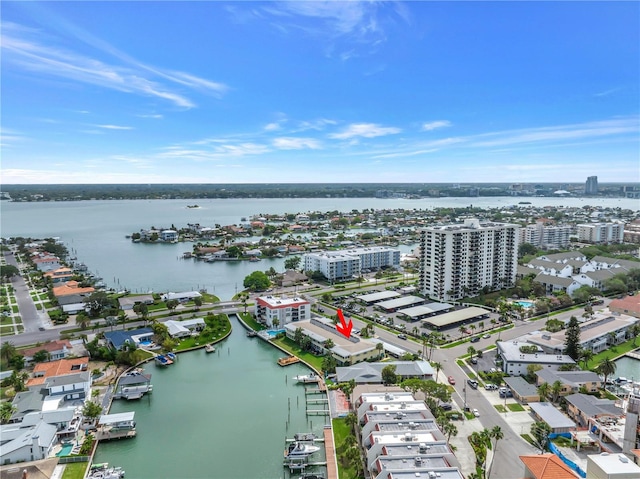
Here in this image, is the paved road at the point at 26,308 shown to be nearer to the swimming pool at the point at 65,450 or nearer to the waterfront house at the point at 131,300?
the waterfront house at the point at 131,300

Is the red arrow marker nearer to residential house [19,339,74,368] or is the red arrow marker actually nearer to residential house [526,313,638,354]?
residential house [526,313,638,354]

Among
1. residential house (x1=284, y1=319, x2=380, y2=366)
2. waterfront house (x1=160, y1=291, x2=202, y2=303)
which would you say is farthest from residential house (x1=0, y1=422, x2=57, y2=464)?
waterfront house (x1=160, y1=291, x2=202, y2=303)

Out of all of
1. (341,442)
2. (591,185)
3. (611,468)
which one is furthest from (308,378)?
(591,185)

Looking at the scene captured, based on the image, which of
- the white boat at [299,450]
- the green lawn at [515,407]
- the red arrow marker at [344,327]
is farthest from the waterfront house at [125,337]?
the green lawn at [515,407]

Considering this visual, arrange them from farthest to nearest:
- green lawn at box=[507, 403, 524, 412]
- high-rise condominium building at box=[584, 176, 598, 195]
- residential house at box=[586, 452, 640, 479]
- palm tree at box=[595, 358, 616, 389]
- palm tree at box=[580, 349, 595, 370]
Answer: high-rise condominium building at box=[584, 176, 598, 195] → palm tree at box=[580, 349, 595, 370] → palm tree at box=[595, 358, 616, 389] → green lawn at box=[507, 403, 524, 412] → residential house at box=[586, 452, 640, 479]

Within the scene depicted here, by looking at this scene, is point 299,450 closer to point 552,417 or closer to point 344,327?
point 552,417
